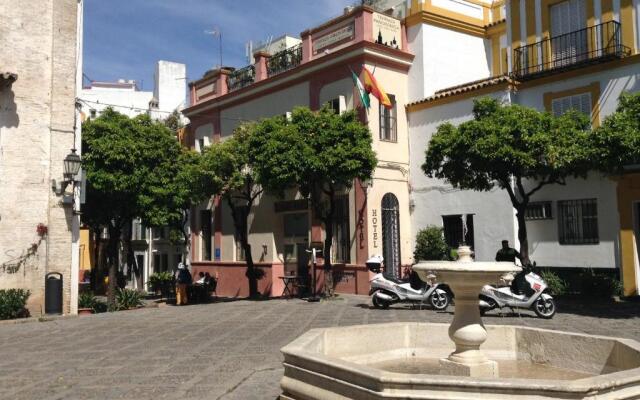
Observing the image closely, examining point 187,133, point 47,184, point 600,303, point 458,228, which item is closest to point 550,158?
point 600,303

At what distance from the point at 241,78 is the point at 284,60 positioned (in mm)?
3178

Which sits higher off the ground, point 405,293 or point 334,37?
point 334,37

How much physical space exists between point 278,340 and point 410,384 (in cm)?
677

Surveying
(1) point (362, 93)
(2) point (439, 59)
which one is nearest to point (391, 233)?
(1) point (362, 93)

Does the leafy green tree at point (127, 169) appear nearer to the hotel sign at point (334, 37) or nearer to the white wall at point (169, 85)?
the hotel sign at point (334, 37)

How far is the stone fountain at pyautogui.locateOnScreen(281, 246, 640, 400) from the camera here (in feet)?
15.5

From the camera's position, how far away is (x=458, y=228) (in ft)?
66.1

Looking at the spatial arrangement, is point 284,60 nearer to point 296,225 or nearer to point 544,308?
point 296,225

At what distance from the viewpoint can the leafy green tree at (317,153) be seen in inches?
696

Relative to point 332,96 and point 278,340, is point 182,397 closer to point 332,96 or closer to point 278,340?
point 278,340

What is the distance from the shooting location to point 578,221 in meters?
17.3

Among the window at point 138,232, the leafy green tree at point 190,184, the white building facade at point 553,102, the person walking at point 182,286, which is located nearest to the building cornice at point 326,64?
the white building facade at point 553,102

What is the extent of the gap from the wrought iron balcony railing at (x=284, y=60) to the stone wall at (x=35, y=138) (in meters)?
8.84

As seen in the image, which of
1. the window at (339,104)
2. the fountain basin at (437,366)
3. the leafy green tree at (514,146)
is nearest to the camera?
the fountain basin at (437,366)
